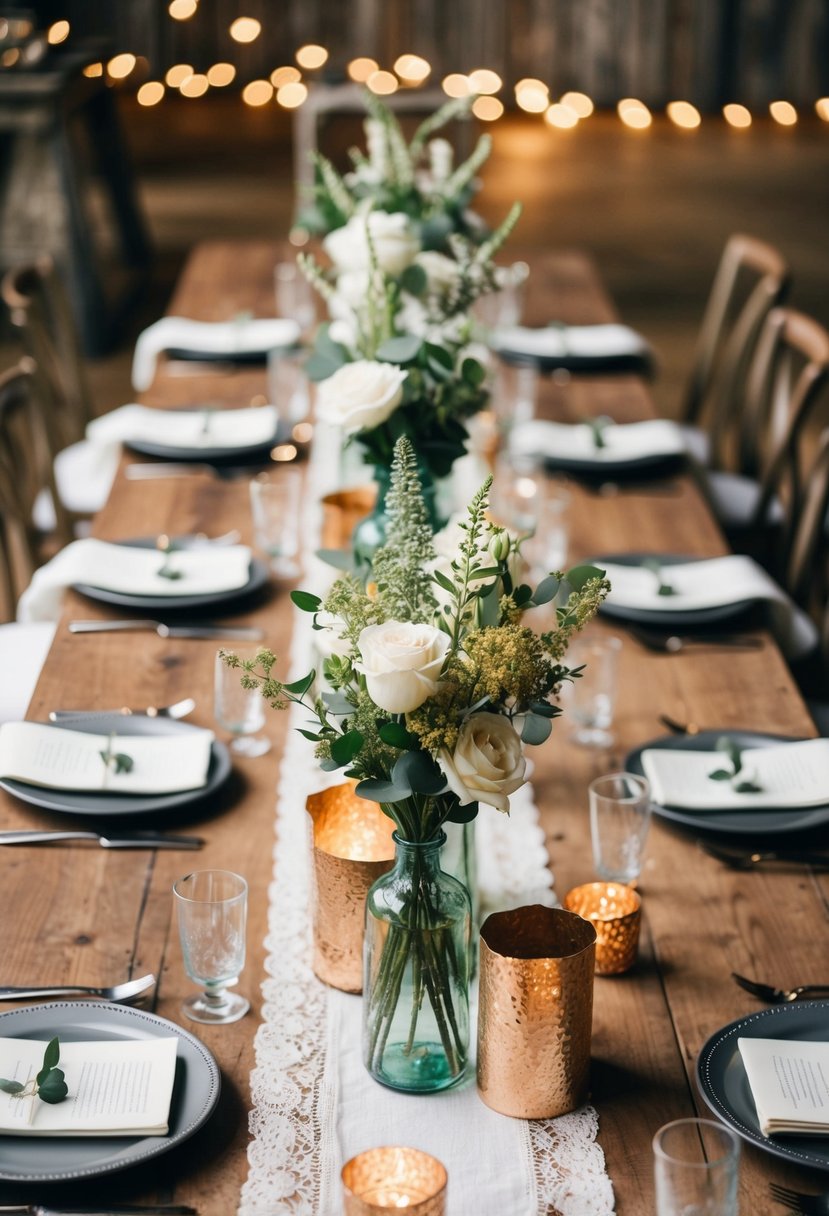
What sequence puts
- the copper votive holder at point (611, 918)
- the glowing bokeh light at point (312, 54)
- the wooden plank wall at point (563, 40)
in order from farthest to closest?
the glowing bokeh light at point (312, 54)
the wooden plank wall at point (563, 40)
the copper votive holder at point (611, 918)

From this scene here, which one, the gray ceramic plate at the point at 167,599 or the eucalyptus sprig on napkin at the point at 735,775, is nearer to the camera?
the eucalyptus sprig on napkin at the point at 735,775

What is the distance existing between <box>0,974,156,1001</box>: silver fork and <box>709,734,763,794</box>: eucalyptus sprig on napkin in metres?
0.76

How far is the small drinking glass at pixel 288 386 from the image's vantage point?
3.16m

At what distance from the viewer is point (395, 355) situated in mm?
1943

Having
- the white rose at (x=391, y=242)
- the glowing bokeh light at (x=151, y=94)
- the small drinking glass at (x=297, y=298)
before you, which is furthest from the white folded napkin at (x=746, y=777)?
the glowing bokeh light at (x=151, y=94)

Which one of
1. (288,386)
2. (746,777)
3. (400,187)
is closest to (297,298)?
(288,386)

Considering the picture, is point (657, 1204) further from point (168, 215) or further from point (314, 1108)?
point (168, 215)

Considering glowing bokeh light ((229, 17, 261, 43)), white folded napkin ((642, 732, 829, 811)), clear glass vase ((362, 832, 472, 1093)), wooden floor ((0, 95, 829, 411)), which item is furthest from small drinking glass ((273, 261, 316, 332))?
glowing bokeh light ((229, 17, 261, 43))

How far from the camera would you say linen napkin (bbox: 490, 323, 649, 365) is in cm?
361

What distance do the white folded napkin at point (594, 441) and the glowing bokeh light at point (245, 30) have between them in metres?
8.15

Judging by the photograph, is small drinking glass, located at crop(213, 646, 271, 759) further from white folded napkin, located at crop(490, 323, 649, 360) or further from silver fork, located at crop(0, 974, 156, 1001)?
white folded napkin, located at crop(490, 323, 649, 360)

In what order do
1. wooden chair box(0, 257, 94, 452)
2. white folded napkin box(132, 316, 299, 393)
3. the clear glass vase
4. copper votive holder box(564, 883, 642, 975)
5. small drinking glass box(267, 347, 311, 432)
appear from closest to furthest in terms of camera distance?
the clear glass vase → copper votive holder box(564, 883, 642, 975) → small drinking glass box(267, 347, 311, 432) → wooden chair box(0, 257, 94, 452) → white folded napkin box(132, 316, 299, 393)

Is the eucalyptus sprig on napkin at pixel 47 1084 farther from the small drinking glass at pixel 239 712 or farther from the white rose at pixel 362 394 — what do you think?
the white rose at pixel 362 394

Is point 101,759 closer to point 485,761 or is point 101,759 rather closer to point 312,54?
point 485,761
